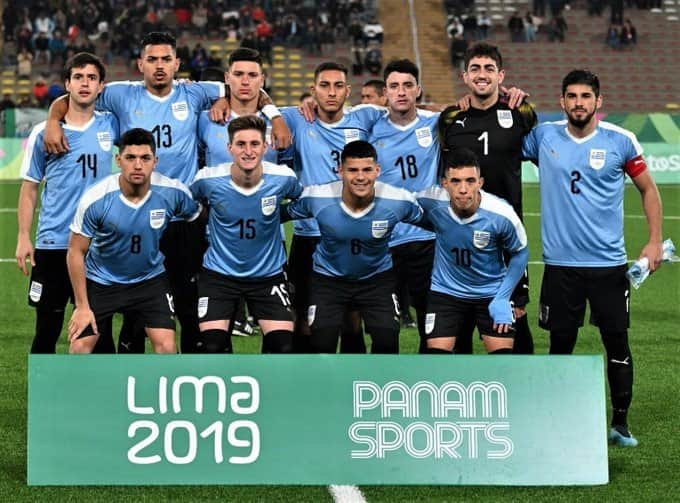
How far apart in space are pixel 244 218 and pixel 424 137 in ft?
5.03

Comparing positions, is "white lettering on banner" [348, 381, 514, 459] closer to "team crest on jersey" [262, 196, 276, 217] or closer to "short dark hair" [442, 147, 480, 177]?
"short dark hair" [442, 147, 480, 177]

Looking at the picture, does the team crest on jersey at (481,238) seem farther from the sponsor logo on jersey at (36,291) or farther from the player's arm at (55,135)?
the sponsor logo on jersey at (36,291)

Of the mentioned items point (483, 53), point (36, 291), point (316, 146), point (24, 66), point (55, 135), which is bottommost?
point (24, 66)

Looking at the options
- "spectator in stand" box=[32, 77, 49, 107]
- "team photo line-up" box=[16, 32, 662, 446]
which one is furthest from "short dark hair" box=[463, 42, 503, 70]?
"spectator in stand" box=[32, 77, 49, 107]

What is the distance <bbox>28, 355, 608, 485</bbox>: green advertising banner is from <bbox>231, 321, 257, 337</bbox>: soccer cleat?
17.8 feet

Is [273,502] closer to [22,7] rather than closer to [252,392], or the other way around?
[252,392]

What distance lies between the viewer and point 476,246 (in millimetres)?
7496

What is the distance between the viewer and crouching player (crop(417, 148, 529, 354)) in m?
7.36

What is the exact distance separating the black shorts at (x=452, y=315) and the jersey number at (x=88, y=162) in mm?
2373

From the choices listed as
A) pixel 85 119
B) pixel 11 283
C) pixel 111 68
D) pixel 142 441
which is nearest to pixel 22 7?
pixel 111 68

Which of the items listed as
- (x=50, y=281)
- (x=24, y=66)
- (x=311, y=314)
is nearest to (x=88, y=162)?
(x=50, y=281)

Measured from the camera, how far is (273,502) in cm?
634

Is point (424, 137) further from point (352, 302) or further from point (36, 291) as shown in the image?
point (36, 291)

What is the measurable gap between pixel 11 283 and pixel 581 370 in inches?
398
